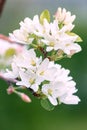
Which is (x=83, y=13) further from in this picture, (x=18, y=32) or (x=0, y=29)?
(x=18, y=32)

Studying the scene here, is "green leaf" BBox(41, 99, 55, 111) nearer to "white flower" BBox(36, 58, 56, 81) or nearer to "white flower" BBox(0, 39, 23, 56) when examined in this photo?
"white flower" BBox(36, 58, 56, 81)

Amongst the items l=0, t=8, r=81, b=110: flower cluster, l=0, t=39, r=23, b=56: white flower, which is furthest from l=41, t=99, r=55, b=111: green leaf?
l=0, t=39, r=23, b=56: white flower

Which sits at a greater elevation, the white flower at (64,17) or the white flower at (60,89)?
the white flower at (64,17)

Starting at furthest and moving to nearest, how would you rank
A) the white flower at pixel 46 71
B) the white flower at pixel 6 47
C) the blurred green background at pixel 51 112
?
the blurred green background at pixel 51 112 < the white flower at pixel 6 47 < the white flower at pixel 46 71

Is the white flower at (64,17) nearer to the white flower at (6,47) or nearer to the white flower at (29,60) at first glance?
the white flower at (29,60)

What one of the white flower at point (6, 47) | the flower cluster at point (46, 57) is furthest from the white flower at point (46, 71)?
the white flower at point (6, 47)

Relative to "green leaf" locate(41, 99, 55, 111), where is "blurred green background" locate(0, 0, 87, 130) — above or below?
above

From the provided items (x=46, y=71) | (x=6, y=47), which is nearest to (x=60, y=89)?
(x=46, y=71)
